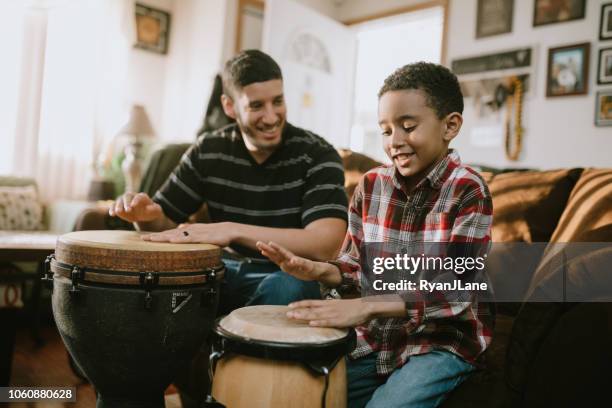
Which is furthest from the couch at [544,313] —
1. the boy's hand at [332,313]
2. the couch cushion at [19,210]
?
the couch cushion at [19,210]

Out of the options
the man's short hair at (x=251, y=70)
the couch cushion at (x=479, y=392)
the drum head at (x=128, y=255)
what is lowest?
the couch cushion at (x=479, y=392)

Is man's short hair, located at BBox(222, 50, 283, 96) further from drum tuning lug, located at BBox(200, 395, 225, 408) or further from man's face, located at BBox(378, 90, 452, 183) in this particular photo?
drum tuning lug, located at BBox(200, 395, 225, 408)

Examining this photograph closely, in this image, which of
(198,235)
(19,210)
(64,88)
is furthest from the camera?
(64,88)

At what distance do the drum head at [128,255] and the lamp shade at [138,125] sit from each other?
305 cm

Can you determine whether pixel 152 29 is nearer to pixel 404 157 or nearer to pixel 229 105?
pixel 229 105

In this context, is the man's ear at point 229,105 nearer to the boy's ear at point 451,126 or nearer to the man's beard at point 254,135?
the man's beard at point 254,135

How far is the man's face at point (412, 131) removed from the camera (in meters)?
1.22

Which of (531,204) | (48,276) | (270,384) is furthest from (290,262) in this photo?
(531,204)

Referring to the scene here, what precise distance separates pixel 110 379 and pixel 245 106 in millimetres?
941

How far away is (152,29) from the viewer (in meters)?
4.73

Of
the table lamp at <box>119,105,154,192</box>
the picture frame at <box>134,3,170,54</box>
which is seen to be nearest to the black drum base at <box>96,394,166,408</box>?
the table lamp at <box>119,105,154,192</box>

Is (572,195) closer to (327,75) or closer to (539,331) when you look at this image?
(539,331)

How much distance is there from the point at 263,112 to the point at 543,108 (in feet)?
8.65

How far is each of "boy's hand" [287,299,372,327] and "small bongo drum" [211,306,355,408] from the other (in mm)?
21
